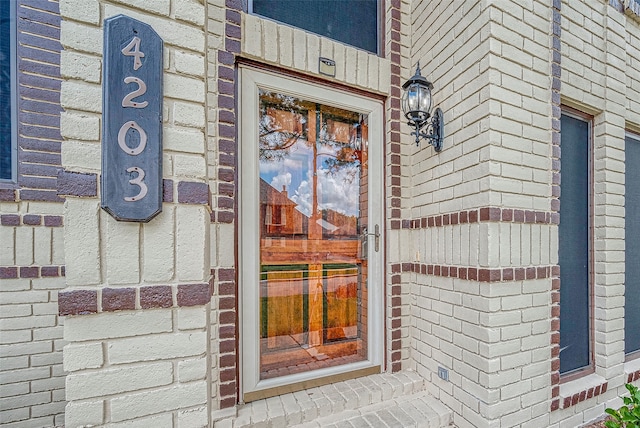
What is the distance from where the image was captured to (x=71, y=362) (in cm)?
99

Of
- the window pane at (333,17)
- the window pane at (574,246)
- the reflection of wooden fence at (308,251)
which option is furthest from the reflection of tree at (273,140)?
the window pane at (574,246)

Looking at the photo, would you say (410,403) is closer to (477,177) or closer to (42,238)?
(477,177)

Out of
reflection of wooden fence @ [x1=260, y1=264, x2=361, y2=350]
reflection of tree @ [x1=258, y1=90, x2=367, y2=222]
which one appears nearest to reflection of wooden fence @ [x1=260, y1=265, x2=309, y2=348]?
reflection of wooden fence @ [x1=260, y1=264, x2=361, y2=350]

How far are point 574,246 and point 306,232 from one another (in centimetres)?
201

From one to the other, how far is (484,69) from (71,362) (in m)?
2.41

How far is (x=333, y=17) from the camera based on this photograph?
220 cm

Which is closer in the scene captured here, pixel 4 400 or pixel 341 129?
pixel 4 400

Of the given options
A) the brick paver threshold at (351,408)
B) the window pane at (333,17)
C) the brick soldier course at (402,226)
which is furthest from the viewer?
the window pane at (333,17)

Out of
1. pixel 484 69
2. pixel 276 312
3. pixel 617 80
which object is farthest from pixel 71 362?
pixel 617 80

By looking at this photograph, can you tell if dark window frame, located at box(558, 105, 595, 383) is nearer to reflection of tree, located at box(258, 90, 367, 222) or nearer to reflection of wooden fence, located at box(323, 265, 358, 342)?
reflection of tree, located at box(258, 90, 367, 222)

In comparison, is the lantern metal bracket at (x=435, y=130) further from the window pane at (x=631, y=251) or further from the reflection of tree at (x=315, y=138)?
the window pane at (x=631, y=251)

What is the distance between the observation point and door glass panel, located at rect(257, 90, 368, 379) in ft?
6.67

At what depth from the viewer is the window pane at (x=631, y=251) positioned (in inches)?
97.3

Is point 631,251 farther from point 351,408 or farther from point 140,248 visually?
point 140,248
